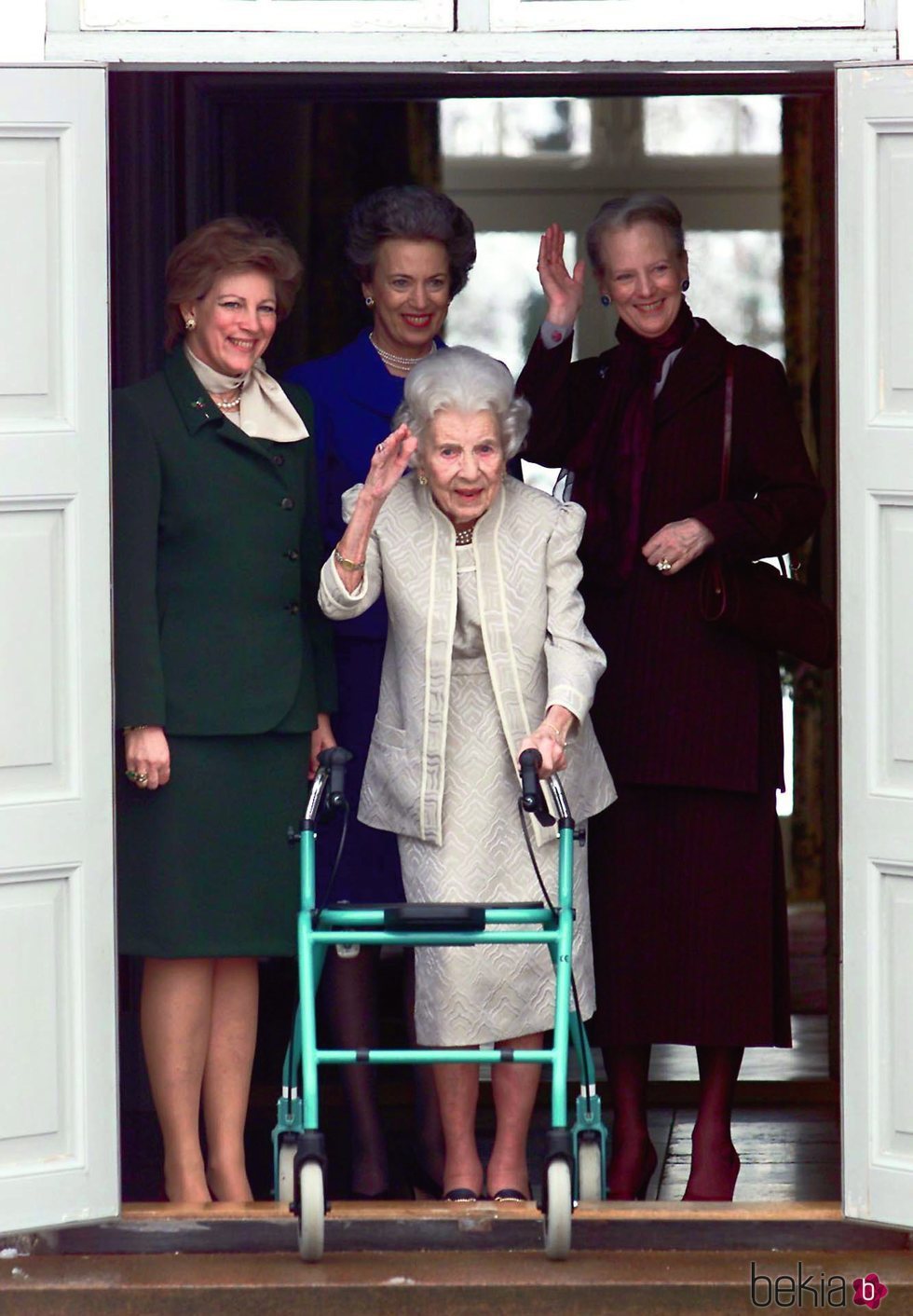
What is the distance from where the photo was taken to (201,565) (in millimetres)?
4527

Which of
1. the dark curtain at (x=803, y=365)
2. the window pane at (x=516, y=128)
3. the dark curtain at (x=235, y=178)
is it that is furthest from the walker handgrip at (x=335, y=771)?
the window pane at (x=516, y=128)

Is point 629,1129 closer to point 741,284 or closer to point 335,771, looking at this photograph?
point 335,771

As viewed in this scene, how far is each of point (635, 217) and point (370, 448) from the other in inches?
28.7

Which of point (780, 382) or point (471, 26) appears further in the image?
point (780, 382)

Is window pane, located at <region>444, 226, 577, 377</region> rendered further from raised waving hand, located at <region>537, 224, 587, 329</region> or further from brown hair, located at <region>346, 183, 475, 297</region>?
raised waving hand, located at <region>537, 224, 587, 329</region>

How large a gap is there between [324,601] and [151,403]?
0.52 meters

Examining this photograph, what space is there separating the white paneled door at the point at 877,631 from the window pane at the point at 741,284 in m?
4.40

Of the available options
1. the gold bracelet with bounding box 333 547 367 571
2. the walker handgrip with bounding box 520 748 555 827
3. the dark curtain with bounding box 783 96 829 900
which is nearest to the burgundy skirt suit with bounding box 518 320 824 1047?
the gold bracelet with bounding box 333 547 367 571

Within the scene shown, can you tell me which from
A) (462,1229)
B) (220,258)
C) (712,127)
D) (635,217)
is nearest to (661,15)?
(635,217)

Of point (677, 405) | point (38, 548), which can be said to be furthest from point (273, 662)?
point (677, 405)

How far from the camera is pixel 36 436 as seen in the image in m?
4.23

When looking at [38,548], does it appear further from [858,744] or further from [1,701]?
[858,744]

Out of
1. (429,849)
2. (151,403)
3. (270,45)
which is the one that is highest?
(270,45)

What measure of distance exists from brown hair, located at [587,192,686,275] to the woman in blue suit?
0.32 meters
